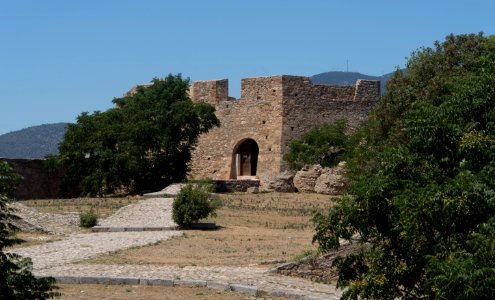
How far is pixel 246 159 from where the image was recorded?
133 ft

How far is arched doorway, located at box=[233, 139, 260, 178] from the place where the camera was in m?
40.4

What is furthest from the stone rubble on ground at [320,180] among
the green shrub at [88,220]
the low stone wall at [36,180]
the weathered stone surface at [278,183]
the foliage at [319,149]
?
the green shrub at [88,220]

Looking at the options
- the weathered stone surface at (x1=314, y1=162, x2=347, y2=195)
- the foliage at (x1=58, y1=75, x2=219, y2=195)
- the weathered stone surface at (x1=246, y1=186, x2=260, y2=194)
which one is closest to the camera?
the weathered stone surface at (x1=314, y1=162, x2=347, y2=195)

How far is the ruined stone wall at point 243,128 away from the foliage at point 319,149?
1.37 meters

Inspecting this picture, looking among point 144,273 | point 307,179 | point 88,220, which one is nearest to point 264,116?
point 307,179

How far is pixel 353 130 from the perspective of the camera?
1521 inches

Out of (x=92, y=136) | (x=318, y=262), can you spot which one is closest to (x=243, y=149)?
(x=92, y=136)

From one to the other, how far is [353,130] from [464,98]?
1143 inches

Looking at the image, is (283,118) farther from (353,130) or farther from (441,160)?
(441,160)

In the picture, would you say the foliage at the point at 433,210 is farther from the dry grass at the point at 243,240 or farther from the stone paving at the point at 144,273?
the dry grass at the point at 243,240

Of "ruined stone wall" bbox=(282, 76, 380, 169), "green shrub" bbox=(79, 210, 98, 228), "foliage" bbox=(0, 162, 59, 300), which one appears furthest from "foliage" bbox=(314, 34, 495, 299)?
"ruined stone wall" bbox=(282, 76, 380, 169)

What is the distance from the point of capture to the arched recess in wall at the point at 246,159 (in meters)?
40.4

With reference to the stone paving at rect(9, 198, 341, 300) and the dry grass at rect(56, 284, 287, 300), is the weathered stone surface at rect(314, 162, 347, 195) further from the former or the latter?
the dry grass at rect(56, 284, 287, 300)

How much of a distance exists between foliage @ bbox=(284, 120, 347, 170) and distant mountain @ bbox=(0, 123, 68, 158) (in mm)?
53662
